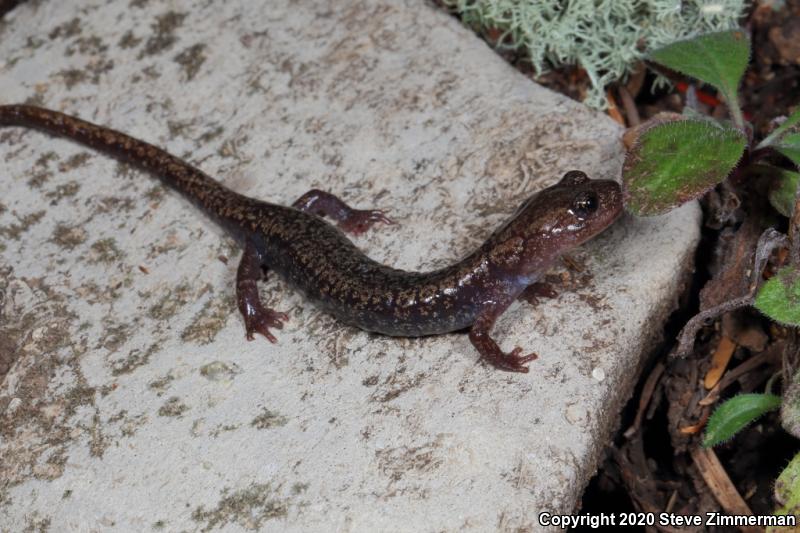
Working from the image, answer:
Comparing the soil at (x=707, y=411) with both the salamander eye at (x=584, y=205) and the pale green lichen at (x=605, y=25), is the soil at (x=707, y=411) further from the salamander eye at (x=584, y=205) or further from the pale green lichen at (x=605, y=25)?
the pale green lichen at (x=605, y=25)

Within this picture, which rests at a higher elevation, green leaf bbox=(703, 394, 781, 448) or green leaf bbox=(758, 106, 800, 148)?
green leaf bbox=(758, 106, 800, 148)

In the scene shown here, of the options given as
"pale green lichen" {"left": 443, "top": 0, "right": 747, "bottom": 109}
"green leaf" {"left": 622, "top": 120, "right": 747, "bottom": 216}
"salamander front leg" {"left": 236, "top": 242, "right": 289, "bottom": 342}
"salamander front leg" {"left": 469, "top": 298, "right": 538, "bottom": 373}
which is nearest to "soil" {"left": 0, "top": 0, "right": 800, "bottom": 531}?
"green leaf" {"left": 622, "top": 120, "right": 747, "bottom": 216}

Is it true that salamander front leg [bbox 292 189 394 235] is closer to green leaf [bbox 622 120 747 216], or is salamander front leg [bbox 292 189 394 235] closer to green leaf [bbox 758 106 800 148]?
green leaf [bbox 622 120 747 216]

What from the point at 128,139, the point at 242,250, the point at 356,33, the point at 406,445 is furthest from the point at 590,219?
the point at 128,139

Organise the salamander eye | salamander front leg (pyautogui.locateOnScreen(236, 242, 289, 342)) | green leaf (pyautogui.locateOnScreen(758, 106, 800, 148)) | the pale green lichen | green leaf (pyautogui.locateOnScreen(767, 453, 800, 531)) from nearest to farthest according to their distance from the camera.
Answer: green leaf (pyautogui.locateOnScreen(767, 453, 800, 531))
the salamander eye
green leaf (pyautogui.locateOnScreen(758, 106, 800, 148))
salamander front leg (pyautogui.locateOnScreen(236, 242, 289, 342))
the pale green lichen

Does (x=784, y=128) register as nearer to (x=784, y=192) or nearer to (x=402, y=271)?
(x=784, y=192)

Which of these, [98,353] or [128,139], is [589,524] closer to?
[98,353]
